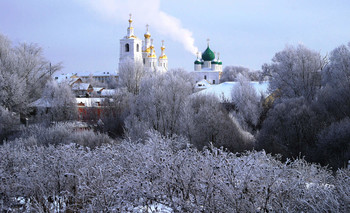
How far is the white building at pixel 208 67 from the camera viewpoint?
58875mm

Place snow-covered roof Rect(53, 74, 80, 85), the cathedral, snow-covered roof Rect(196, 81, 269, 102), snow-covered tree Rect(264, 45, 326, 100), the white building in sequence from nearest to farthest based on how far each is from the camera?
snow-covered tree Rect(264, 45, 326, 100)
snow-covered roof Rect(196, 81, 269, 102)
snow-covered roof Rect(53, 74, 80, 85)
the cathedral
the white building

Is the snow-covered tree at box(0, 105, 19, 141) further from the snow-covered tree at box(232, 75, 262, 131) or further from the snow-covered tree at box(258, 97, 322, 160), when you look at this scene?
the snow-covered tree at box(258, 97, 322, 160)

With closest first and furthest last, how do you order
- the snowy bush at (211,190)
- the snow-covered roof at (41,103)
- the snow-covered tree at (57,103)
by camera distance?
the snowy bush at (211,190) → the snow-covered tree at (57,103) → the snow-covered roof at (41,103)

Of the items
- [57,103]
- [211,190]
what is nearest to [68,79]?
[57,103]

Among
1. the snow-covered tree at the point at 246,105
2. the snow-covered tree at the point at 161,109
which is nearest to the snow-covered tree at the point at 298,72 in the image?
the snow-covered tree at the point at 246,105

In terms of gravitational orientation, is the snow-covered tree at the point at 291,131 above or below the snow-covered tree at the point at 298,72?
below

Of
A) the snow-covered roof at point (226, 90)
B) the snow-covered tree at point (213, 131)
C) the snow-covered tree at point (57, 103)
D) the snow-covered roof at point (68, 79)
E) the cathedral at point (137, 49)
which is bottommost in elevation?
the snow-covered tree at point (213, 131)

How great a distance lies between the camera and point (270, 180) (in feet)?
17.3

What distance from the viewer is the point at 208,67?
198ft

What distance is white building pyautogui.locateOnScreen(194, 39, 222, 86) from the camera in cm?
5888

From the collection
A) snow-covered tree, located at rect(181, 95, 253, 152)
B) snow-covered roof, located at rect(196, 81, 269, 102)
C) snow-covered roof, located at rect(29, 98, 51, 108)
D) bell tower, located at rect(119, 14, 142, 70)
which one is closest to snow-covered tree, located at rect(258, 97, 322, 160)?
snow-covered tree, located at rect(181, 95, 253, 152)

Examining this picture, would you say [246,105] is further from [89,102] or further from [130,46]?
[130,46]

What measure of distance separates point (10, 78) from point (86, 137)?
32.7 ft

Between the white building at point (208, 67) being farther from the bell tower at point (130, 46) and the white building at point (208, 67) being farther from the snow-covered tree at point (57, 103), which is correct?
the snow-covered tree at point (57, 103)
